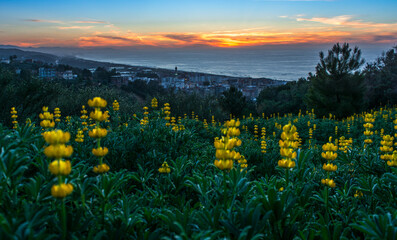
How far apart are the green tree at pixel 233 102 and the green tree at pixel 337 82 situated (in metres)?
5.05

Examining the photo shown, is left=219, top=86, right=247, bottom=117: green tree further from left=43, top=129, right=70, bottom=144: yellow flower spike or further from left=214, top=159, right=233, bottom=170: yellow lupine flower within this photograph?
left=43, top=129, right=70, bottom=144: yellow flower spike

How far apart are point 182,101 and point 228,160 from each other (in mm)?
13952

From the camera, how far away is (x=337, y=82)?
62.0 feet

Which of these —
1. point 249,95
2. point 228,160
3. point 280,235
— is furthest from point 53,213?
point 249,95

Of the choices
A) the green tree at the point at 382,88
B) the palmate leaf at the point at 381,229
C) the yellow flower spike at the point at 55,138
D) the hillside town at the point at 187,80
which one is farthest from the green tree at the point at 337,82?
the yellow flower spike at the point at 55,138

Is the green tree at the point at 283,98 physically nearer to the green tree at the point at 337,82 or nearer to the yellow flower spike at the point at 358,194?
the green tree at the point at 337,82

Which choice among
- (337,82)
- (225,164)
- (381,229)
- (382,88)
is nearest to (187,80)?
(337,82)

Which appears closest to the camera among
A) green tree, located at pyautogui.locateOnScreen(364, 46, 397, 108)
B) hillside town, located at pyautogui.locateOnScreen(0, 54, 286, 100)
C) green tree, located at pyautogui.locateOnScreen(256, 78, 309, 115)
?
green tree, located at pyautogui.locateOnScreen(364, 46, 397, 108)

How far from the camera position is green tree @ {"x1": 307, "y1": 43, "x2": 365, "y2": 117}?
60.8ft

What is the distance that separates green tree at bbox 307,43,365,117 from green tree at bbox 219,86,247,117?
5.05 m

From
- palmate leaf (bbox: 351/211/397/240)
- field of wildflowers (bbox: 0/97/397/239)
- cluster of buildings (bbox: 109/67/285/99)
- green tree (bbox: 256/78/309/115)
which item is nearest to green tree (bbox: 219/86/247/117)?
green tree (bbox: 256/78/309/115)

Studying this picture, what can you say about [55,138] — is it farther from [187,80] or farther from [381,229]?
[187,80]

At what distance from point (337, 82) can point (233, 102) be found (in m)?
7.42

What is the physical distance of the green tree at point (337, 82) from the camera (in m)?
18.5
